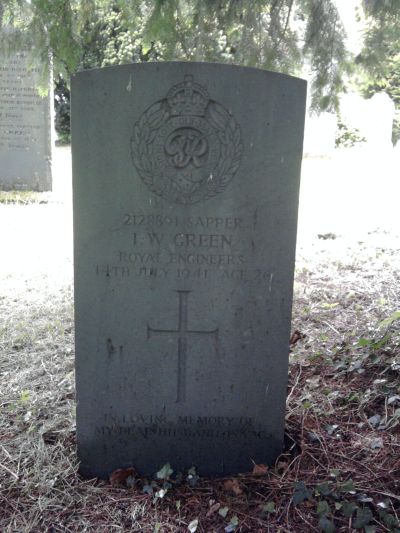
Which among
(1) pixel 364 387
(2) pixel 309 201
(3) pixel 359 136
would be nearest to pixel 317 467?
(1) pixel 364 387

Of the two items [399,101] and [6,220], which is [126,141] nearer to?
[6,220]

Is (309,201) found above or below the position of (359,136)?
below

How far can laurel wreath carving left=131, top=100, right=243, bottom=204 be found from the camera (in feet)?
8.38

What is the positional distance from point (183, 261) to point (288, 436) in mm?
1079

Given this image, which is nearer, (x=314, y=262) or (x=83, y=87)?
(x=83, y=87)

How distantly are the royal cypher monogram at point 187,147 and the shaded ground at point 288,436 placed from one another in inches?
53.2

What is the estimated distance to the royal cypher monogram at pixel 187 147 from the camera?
8.36 feet

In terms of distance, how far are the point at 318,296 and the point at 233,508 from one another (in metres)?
2.55

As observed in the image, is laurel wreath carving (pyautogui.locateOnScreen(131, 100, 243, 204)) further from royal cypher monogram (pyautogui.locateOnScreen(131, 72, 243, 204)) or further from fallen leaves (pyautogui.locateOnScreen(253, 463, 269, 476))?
fallen leaves (pyautogui.locateOnScreen(253, 463, 269, 476))

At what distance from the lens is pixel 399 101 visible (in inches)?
819

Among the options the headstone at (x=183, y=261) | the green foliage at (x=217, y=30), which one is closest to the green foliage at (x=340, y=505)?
the headstone at (x=183, y=261)

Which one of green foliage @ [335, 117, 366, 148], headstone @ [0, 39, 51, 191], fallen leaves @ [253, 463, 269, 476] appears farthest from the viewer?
green foliage @ [335, 117, 366, 148]

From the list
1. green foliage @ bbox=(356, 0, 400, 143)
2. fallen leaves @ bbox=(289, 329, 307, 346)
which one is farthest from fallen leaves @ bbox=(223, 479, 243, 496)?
green foliage @ bbox=(356, 0, 400, 143)

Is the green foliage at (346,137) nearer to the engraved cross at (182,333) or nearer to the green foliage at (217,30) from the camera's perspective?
the green foliage at (217,30)
